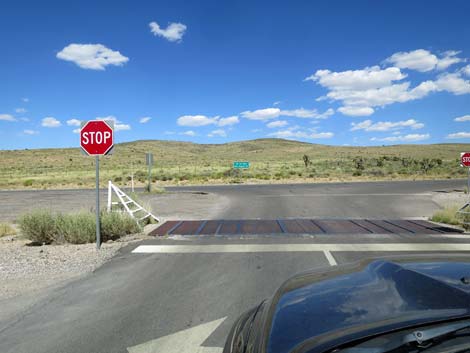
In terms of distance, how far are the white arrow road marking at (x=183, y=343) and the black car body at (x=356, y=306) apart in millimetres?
1179

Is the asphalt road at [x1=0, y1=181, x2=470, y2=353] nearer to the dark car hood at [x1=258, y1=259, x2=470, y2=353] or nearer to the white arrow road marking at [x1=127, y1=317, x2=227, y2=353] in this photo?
the white arrow road marking at [x1=127, y1=317, x2=227, y2=353]

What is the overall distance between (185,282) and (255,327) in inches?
147

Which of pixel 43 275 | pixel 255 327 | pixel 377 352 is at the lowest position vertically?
pixel 43 275

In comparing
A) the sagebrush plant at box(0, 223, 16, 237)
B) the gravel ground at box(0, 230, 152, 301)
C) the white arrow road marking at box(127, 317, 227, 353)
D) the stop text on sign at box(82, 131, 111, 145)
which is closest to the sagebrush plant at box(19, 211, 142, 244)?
the gravel ground at box(0, 230, 152, 301)

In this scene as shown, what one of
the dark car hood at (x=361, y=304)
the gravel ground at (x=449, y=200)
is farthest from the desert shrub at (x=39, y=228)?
the gravel ground at (x=449, y=200)

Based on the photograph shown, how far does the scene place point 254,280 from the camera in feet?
19.6

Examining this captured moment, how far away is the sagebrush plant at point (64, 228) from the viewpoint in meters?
9.56

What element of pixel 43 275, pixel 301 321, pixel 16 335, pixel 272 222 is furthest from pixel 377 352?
pixel 272 222

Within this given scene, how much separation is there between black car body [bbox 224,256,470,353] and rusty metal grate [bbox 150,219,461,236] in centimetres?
761

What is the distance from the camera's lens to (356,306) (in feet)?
7.23

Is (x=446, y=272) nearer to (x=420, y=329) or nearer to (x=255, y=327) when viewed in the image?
(x=420, y=329)

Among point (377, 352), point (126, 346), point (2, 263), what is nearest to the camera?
point (377, 352)

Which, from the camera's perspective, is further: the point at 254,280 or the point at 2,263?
the point at 2,263

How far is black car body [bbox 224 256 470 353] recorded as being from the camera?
6.17 ft
